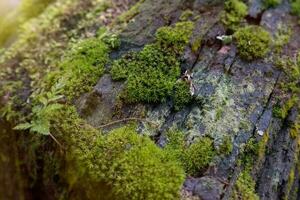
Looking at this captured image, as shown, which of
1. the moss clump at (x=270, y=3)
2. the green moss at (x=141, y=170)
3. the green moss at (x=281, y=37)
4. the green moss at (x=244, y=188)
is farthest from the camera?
the moss clump at (x=270, y=3)

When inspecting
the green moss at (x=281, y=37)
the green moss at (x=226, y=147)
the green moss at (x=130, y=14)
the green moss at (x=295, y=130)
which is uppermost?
the green moss at (x=130, y=14)

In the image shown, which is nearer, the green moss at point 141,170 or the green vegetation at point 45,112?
the green moss at point 141,170

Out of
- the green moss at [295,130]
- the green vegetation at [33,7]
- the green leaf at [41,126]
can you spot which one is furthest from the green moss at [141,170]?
the green vegetation at [33,7]

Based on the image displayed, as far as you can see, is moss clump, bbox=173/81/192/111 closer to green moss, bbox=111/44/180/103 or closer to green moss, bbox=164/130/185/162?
green moss, bbox=111/44/180/103

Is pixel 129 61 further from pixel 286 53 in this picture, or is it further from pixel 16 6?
pixel 16 6

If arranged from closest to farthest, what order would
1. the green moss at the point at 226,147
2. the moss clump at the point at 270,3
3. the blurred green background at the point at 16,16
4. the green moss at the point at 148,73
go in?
the green moss at the point at 226,147
the green moss at the point at 148,73
the moss clump at the point at 270,3
the blurred green background at the point at 16,16

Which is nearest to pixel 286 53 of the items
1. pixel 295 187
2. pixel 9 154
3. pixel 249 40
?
pixel 249 40

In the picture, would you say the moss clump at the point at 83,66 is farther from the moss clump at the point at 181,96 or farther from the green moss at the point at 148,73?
the moss clump at the point at 181,96
